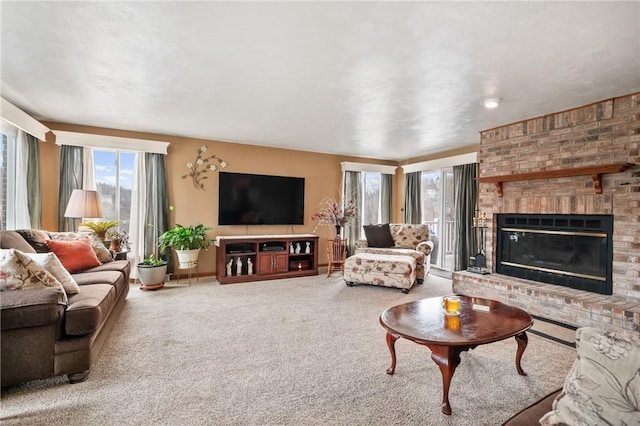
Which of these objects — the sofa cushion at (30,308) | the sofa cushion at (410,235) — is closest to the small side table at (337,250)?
the sofa cushion at (410,235)

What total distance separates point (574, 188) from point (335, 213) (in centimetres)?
348

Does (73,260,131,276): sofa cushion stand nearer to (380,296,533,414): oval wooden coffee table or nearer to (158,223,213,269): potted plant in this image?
(158,223,213,269): potted plant

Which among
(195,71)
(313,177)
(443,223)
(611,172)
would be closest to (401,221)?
(443,223)

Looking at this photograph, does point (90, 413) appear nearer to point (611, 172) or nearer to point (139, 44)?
point (139, 44)

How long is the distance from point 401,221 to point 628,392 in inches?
246

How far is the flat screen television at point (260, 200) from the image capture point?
5434mm

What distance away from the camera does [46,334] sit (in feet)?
6.61

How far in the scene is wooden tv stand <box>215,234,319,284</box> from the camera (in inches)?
197

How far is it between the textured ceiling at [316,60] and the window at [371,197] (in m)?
2.74

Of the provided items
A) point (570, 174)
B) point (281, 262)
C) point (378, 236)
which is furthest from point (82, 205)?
point (570, 174)

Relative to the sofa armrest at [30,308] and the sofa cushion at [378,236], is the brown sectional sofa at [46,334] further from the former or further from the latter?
the sofa cushion at [378,236]

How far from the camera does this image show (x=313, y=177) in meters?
6.26

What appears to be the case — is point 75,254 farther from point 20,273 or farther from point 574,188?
point 574,188

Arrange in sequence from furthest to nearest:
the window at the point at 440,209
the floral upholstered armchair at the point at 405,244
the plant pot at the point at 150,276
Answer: the window at the point at 440,209, the floral upholstered armchair at the point at 405,244, the plant pot at the point at 150,276
